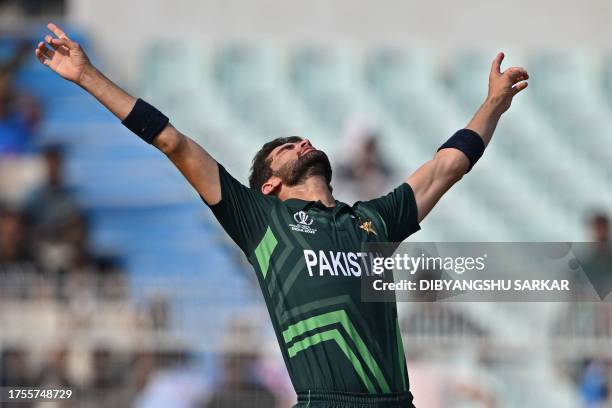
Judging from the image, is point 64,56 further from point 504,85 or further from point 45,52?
point 504,85

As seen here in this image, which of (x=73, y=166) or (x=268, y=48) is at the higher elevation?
(x=268, y=48)

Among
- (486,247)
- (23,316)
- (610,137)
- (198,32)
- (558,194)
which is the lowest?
(23,316)

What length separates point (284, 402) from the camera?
32.6ft

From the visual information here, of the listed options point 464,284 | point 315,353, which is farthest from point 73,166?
point 315,353

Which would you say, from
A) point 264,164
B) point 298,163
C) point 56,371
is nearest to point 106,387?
point 56,371

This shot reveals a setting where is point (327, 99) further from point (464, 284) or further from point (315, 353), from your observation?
point (315, 353)

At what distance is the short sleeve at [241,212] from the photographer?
482cm

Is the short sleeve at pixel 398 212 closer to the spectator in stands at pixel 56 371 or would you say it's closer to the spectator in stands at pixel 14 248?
the spectator in stands at pixel 56 371

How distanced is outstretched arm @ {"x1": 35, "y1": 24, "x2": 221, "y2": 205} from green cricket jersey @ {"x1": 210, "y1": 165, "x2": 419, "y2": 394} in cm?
6

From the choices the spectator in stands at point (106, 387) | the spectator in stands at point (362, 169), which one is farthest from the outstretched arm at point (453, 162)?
the spectator in stands at point (362, 169)

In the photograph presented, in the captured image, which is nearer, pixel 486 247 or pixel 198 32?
pixel 486 247

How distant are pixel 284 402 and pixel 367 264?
17.3 ft

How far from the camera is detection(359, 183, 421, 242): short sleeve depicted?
5047mm

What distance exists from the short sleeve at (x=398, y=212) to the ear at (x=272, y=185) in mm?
403
